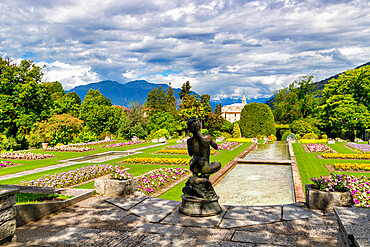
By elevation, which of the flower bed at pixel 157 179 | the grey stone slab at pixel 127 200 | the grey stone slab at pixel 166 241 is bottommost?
the flower bed at pixel 157 179

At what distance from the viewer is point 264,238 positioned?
4.45m

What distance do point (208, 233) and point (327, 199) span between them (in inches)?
110

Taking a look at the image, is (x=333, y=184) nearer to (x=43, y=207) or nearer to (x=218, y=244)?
(x=218, y=244)

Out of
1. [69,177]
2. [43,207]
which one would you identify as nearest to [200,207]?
[43,207]

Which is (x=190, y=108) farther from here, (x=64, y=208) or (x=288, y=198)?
(x=64, y=208)

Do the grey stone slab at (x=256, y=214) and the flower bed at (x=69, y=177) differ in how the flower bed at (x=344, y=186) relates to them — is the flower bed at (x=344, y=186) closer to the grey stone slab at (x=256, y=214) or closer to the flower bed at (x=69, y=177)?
the grey stone slab at (x=256, y=214)

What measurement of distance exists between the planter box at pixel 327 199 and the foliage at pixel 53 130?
2769cm

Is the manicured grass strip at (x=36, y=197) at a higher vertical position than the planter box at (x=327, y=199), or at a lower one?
higher

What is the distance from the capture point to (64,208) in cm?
629

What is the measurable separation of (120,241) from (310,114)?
55629 millimetres

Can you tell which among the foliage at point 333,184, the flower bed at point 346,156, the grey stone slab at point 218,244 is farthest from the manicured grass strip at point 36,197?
the flower bed at point 346,156

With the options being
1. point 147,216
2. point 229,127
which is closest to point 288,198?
point 147,216

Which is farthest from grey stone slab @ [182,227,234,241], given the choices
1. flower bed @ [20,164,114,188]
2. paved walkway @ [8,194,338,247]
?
flower bed @ [20,164,114,188]

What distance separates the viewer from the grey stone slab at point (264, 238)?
4.29 m
